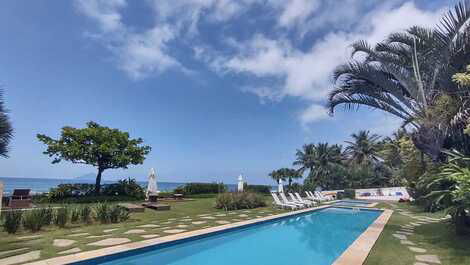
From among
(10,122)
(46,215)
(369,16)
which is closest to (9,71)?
(10,122)

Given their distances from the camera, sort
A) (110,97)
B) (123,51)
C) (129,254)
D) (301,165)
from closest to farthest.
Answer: (129,254) < (123,51) < (110,97) < (301,165)

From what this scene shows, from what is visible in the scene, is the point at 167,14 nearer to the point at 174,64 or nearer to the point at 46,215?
the point at 174,64

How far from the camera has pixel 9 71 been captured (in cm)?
1377

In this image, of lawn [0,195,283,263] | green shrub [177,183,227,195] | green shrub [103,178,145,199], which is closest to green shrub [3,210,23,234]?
lawn [0,195,283,263]

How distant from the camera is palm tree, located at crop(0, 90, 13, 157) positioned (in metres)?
8.41

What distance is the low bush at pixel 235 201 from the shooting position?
13383 mm

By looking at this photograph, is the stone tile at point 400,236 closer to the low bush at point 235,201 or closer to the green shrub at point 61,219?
the low bush at point 235,201

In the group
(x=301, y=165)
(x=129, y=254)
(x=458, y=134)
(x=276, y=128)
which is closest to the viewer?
(x=129, y=254)

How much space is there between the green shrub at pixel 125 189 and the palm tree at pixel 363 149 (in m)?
26.5

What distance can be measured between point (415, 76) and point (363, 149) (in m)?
29.8

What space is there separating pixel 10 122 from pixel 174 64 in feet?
36.8

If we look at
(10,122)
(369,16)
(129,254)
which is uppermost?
(369,16)

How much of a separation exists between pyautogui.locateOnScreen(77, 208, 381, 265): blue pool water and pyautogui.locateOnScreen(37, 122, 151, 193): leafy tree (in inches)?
398

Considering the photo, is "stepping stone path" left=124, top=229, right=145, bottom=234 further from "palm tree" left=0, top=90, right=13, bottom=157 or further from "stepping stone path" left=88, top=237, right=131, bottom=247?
"palm tree" left=0, top=90, right=13, bottom=157
